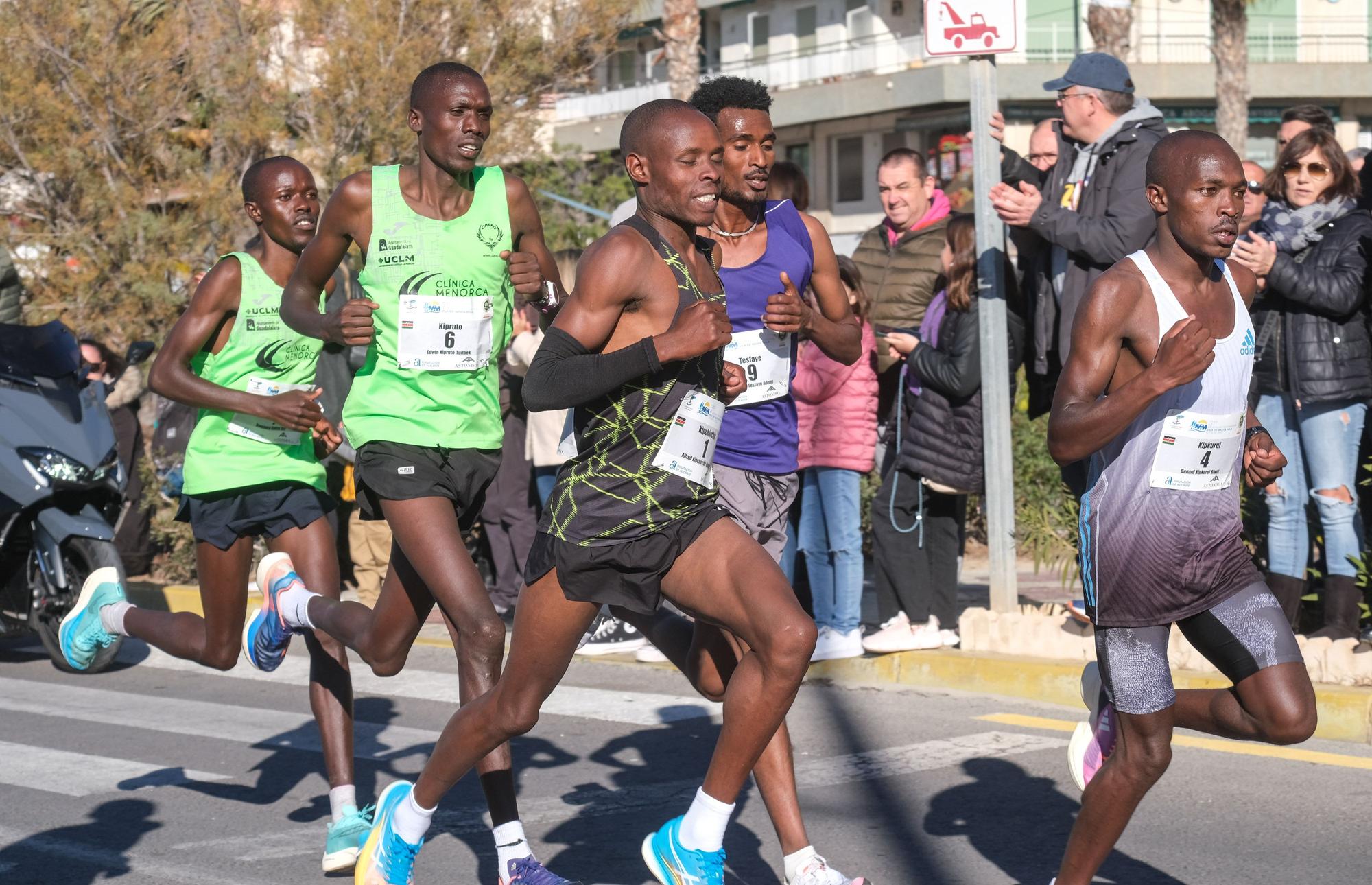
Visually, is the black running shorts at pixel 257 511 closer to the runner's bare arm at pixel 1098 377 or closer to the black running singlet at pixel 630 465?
the black running singlet at pixel 630 465

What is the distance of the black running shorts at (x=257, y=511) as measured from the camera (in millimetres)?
6098

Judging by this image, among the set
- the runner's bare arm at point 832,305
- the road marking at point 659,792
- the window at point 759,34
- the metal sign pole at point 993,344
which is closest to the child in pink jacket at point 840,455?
the metal sign pole at point 993,344

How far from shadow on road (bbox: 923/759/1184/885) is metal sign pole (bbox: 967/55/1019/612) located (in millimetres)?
1979

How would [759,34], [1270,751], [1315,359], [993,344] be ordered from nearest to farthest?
[1270,751], [1315,359], [993,344], [759,34]

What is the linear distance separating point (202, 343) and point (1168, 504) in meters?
3.34

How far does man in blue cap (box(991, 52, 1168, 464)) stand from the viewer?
7227 mm

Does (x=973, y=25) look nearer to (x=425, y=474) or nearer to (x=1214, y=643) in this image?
(x=425, y=474)

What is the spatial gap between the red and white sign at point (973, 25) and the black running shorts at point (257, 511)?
12.8 feet

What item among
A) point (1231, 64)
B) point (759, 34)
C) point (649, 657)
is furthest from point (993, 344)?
point (759, 34)

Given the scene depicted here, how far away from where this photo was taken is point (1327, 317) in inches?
306

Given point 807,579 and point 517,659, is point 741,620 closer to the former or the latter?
point 517,659

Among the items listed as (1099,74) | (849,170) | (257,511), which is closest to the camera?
(257,511)

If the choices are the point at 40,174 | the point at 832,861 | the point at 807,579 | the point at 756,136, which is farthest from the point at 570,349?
the point at 40,174

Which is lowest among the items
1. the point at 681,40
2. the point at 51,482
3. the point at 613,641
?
the point at 613,641
